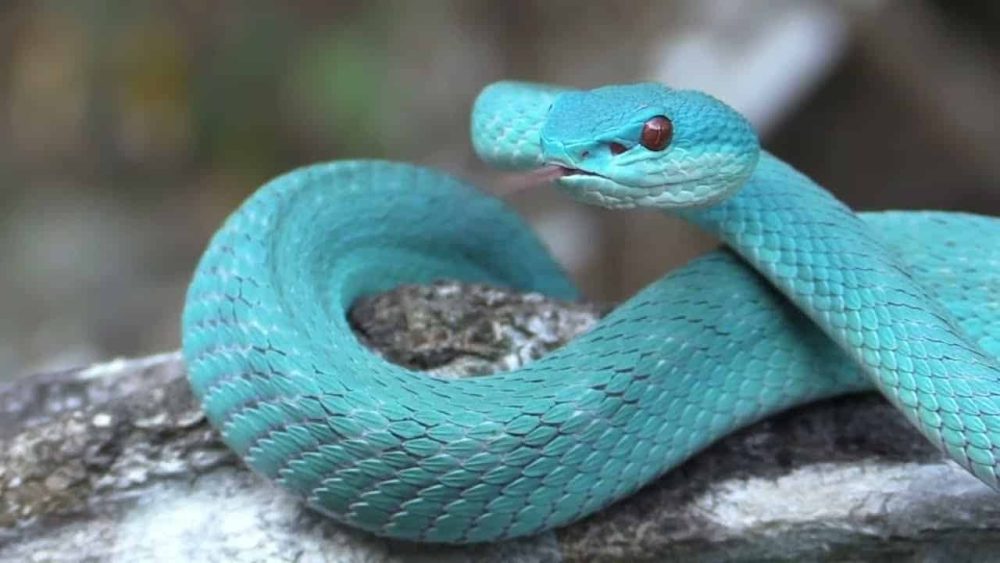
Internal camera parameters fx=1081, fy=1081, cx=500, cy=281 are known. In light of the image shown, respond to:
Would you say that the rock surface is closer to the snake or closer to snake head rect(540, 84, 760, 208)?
the snake

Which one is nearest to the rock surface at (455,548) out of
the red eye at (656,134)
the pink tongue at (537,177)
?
the pink tongue at (537,177)

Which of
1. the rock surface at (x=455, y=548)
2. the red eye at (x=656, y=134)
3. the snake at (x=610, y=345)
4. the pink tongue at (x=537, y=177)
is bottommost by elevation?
the rock surface at (x=455, y=548)

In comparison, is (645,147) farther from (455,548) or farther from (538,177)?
(455,548)

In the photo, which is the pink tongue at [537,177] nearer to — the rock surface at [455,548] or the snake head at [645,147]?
the snake head at [645,147]

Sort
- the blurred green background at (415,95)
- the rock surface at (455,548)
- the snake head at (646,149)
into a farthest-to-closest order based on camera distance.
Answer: the blurred green background at (415,95), the rock surface at (455,548), the snake head at (646,149)

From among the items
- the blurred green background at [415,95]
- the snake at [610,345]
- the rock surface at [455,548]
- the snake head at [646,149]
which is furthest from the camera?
the blurred green background at [415,95]

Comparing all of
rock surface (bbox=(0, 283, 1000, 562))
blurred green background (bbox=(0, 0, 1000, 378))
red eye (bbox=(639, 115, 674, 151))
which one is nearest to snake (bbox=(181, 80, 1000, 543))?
red eye (bbox=(639, 115, 674, 151))

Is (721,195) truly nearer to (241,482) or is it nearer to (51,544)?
(241,482)
